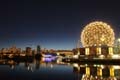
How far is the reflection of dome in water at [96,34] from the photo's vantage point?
241 feet

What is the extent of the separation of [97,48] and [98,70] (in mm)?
25723

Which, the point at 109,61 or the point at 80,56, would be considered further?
the point at 80,56

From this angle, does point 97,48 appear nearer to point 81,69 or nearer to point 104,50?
point 104,50

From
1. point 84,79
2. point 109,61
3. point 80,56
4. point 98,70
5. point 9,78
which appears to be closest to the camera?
point 84,79

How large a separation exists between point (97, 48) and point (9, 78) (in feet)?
127

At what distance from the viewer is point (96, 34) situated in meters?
76.2

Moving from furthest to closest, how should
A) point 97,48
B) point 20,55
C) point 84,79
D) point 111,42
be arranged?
point 20,55
point 97,48
point 111,42
point 84,79

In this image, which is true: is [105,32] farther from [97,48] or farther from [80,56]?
[80,56]

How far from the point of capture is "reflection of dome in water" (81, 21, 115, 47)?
241 ft

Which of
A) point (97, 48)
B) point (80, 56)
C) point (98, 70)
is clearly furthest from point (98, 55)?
point (98, 70)

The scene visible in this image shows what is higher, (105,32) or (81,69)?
(105,32)

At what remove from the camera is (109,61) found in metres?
78.1

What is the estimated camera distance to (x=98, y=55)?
9144 centimetres

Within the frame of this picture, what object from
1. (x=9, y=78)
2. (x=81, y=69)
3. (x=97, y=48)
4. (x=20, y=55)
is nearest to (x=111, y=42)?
(x=81, y=69)
